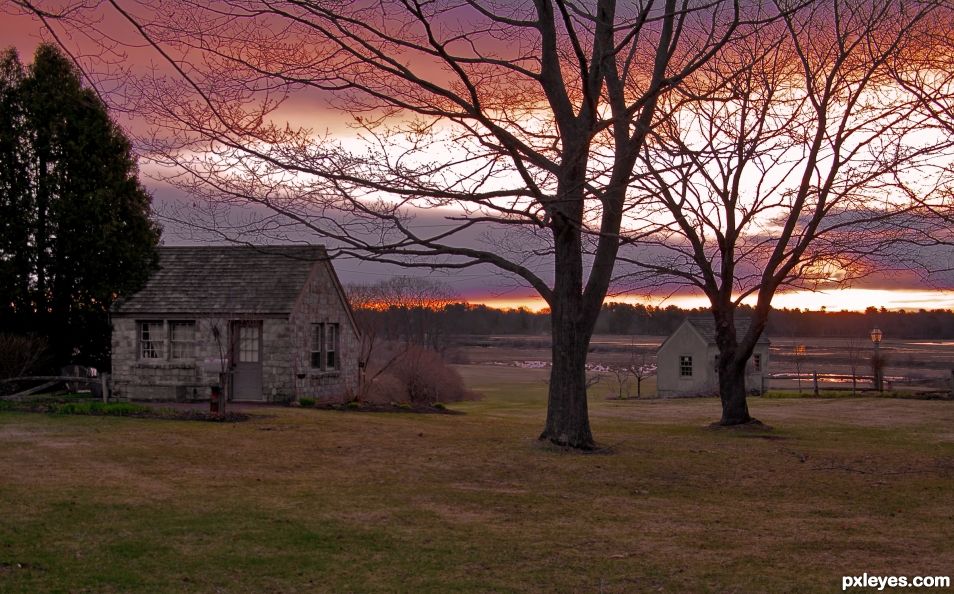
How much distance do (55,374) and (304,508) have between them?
20.3 m

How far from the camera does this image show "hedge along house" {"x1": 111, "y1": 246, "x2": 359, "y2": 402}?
26203mm

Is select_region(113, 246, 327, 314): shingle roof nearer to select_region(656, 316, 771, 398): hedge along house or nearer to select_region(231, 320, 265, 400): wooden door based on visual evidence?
select_region(231, 320, 265, 400): wooden door

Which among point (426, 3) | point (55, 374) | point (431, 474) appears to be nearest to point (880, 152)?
point (426, 3)

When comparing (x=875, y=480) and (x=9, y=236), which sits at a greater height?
(x=9, y=236)

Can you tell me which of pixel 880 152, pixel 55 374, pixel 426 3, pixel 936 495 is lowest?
pixel 936 495

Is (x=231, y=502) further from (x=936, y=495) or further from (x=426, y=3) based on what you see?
(x=936, y=495)

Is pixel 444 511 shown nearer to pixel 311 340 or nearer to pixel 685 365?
pixel 311 340

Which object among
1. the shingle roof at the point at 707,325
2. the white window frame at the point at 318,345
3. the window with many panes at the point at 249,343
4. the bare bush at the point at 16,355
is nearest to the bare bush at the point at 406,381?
the white window frame at the point at 318,345

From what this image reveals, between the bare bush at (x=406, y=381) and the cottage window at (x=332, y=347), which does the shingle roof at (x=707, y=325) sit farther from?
the cottage window at (x=332, y=347)

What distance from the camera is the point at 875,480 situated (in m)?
13.3

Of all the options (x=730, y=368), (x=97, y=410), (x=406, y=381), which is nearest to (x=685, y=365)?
(x=406, y=381)

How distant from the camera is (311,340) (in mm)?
27781

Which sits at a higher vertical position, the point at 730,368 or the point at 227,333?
the point at 227,333

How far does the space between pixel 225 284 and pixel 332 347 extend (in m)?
4.13
